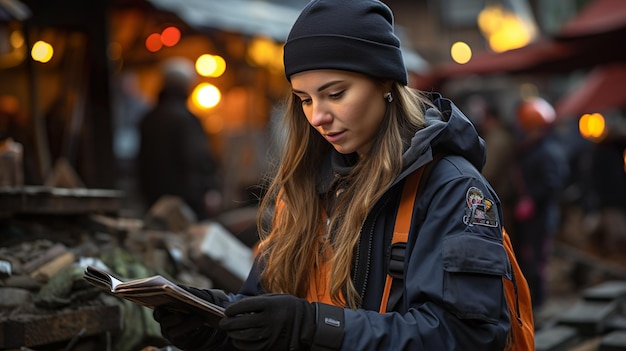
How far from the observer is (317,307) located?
259cm

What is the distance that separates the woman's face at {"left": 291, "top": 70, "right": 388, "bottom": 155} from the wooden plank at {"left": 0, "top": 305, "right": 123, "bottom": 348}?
1821 mm

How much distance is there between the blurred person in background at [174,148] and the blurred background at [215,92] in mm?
370

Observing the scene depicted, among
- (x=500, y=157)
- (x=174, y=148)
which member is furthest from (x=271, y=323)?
(x=500, y=157)

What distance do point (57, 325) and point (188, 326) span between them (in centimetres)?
150

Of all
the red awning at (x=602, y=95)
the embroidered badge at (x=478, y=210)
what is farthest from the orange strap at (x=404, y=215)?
the red awning at (x=602, y=95)

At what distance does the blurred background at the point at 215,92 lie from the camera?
27.7 ft

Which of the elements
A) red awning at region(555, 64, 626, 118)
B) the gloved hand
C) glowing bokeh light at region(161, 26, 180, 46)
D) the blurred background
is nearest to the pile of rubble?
the blurred background

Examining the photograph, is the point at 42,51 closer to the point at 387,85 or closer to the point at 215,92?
the point at 215,92

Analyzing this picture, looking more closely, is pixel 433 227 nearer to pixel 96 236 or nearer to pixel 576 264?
pixel 96 236

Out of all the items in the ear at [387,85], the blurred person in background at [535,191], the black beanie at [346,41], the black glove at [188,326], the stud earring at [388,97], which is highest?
the black beanie at [346,41]

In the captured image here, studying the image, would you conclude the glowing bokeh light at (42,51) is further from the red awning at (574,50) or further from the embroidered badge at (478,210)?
the embroidered badge at (478,210)

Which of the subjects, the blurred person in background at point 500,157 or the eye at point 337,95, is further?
the blurred person in background at point 500,157

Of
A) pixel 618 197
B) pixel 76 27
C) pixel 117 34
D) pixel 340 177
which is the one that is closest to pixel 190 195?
pixel 76 27

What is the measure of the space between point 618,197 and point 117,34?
25.0 feet
